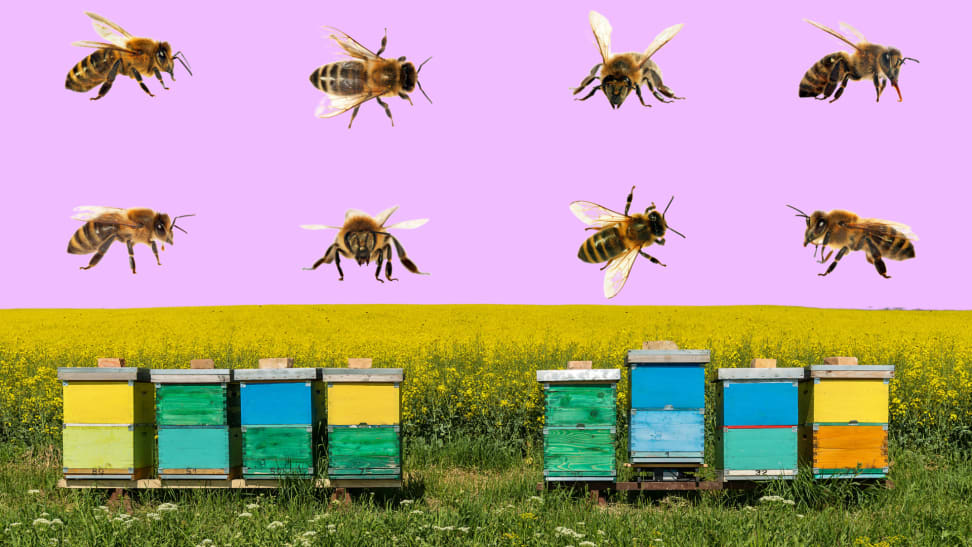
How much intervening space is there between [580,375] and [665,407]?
1.03 meters

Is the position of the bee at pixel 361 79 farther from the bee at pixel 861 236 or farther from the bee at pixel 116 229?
the bee at pixel 861 236

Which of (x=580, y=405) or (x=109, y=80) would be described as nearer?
(x=580, y=405)

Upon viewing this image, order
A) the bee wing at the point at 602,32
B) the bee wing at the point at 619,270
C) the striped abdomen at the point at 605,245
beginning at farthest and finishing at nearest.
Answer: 1. the bee wing at the point at 602,32
2. the striped abdomen at the point at 605,245
3. the bee wing at the point at 619,270

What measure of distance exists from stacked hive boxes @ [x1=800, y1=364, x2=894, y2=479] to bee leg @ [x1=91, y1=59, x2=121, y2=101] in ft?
29.2

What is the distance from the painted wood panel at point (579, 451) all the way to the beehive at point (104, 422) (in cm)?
480

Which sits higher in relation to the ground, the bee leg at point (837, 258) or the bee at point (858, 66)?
the bee at point (858, 66)

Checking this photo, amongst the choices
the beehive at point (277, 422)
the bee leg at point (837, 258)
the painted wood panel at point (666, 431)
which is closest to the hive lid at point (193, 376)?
the beehive at point (277, 422)

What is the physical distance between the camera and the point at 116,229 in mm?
9016

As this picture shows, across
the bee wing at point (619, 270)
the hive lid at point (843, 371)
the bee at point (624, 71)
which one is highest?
the bee at point (624, 71)

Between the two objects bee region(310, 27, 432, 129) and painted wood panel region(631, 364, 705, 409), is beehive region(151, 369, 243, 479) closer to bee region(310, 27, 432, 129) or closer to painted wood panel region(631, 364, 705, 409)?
bee region(310, 27, 432, 129)

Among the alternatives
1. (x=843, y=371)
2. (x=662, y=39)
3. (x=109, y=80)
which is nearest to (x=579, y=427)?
(x=843, y=371)

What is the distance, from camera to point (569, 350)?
1575 centimetres

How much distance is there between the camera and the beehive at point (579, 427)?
355 inches

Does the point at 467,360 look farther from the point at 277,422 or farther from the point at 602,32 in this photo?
the point at 602,32
